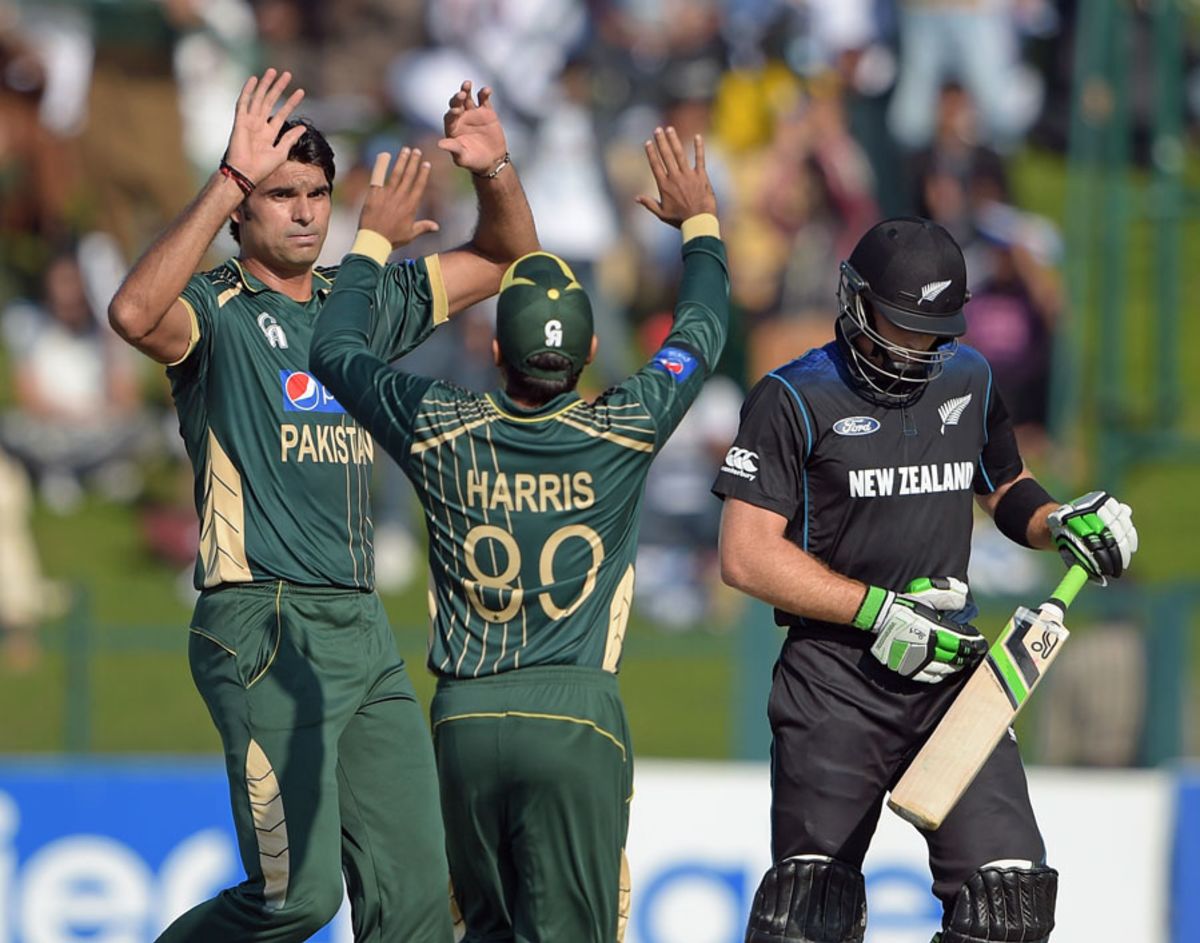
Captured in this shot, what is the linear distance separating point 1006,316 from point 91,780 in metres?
8.51

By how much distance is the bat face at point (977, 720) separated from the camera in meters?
5.30

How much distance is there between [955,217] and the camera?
50.0 ft

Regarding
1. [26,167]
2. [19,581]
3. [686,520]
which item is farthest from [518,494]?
[26,167]

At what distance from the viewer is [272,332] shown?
5.67 metres

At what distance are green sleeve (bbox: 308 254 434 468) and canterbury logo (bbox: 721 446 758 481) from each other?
0.99 m

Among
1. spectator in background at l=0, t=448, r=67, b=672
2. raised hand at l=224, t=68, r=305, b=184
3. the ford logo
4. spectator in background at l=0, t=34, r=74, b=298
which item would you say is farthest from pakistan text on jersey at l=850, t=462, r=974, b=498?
spectator in background at l=0, t=34, r=74, b=298

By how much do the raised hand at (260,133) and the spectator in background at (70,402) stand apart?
10.1 metres

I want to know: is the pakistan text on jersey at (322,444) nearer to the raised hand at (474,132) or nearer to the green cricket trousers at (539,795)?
the raised hand at (474,132)

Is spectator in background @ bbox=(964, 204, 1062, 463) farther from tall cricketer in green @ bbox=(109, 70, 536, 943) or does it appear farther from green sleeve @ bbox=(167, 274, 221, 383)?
green sleeve @ bbox=(167, 274, 221, 383)

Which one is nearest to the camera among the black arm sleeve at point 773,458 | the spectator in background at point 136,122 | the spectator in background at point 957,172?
the black arm sleeve at point 773,458

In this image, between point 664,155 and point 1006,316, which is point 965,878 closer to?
point 664,155

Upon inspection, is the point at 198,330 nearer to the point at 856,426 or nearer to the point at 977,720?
the point at 856,426

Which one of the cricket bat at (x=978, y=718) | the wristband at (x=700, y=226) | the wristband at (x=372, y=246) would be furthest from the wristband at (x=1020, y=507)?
the wristband at (x=372, y=246)

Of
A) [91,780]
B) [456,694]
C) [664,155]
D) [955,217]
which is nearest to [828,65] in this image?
[955,217]
